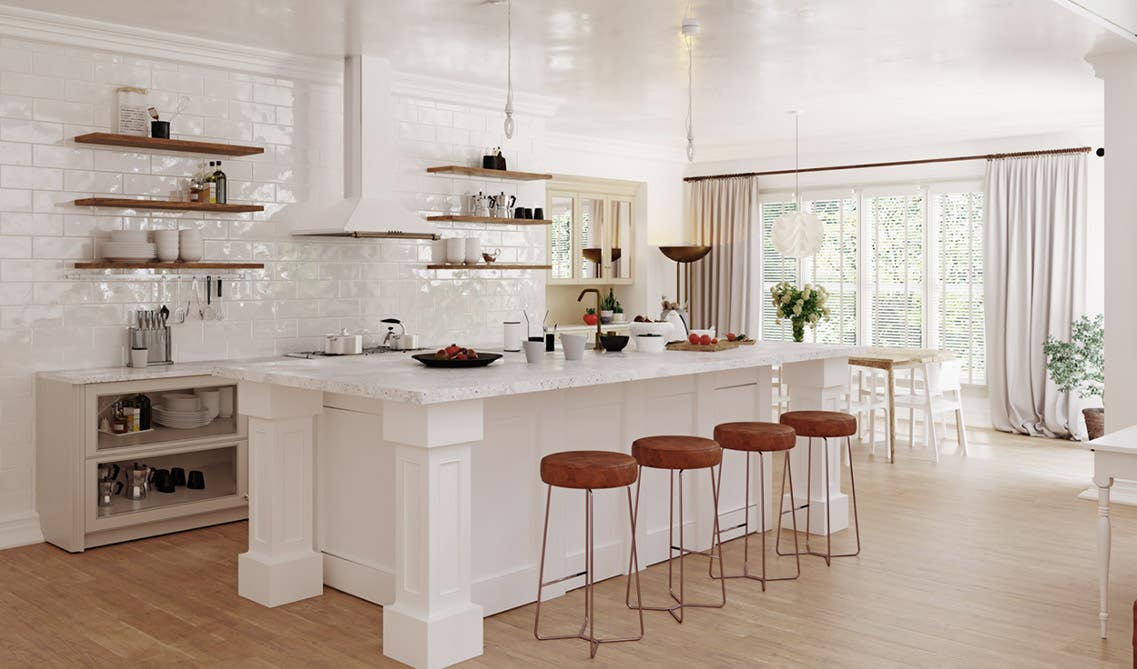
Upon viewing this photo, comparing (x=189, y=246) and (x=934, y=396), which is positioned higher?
(x=189, y=246)

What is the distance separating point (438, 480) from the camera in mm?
3465

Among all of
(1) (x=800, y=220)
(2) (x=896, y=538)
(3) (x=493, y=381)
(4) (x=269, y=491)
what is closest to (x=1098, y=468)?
(2) (x=896, y=538)

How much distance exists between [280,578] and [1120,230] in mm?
5196

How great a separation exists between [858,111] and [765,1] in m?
3.43

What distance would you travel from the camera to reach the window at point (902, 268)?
8.79 metres

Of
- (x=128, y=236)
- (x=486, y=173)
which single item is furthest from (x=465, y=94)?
(x=128, y=236)

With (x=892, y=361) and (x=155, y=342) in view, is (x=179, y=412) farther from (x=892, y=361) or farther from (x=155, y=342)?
(x=892, y=361)

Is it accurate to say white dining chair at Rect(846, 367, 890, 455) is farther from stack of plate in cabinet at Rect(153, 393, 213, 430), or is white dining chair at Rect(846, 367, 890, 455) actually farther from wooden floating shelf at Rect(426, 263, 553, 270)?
stack of plate in cabinet at Rect(153, 393, 213, 430)

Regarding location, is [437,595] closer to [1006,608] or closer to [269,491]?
[269,491]

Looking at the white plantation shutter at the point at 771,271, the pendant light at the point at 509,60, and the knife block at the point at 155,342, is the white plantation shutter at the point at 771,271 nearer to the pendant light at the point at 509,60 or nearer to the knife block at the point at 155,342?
the pendant light at the point at 509,60

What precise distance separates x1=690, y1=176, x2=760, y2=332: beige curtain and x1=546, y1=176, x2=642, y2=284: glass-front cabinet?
0.75 meters

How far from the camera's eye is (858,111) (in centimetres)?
795

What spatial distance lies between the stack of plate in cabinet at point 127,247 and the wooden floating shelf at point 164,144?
487mm

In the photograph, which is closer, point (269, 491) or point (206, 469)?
point (269, 491)
